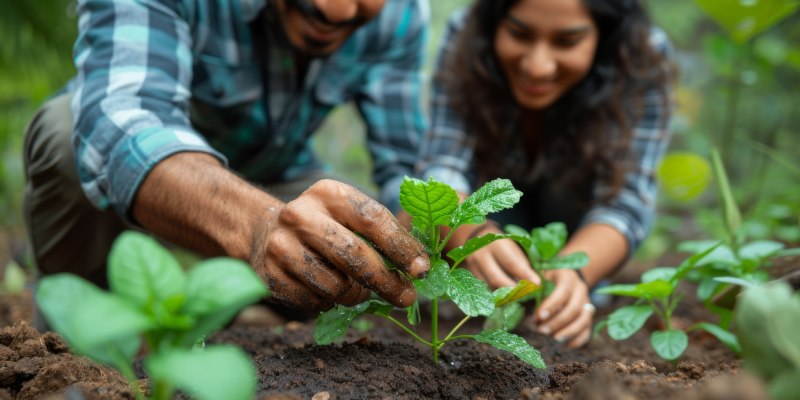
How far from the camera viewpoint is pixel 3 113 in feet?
13.6

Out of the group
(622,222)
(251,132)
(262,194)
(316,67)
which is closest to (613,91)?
(622,222)

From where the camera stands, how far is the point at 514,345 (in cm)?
96

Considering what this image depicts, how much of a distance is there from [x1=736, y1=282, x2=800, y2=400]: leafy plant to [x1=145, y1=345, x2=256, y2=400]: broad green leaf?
0.46m

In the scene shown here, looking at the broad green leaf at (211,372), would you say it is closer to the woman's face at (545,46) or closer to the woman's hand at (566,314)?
the woman's hand at (566,314)

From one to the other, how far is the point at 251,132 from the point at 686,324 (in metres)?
1.47

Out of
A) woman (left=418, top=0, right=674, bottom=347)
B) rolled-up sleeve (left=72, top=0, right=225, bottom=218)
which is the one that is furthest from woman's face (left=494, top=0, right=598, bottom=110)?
rolled-up sleeve (left=72, top=0, right=225, bottom=218)

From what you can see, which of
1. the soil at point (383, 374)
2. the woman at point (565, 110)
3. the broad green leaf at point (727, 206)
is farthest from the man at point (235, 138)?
the broad green leaf at point (727, 206)

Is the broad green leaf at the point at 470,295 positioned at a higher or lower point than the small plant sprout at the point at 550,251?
higher

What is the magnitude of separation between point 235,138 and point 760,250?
1570 mm

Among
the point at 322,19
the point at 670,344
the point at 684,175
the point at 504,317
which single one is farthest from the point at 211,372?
the point at 684,175

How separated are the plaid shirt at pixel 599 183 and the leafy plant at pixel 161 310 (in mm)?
1587

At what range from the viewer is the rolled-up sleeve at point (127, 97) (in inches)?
51.8

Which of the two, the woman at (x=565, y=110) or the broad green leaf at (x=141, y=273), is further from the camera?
the woman at (x=565, y=110)

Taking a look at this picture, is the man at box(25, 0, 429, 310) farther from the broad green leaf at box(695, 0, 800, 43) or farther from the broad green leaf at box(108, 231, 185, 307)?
the broad green leaf at box(695, 0, 800, 43)
